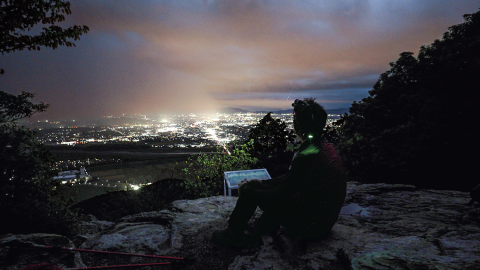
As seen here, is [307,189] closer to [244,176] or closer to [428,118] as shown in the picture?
[244,176]

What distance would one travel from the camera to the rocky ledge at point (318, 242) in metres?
2.37

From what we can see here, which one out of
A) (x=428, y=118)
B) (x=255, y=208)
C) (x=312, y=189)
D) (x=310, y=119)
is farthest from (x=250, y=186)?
(x=428, y=118)

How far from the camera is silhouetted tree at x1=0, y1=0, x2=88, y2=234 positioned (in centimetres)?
379

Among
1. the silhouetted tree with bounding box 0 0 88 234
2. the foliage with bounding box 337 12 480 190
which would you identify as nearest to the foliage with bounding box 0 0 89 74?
the silhouetted tree with bounding box 0 0 88 234

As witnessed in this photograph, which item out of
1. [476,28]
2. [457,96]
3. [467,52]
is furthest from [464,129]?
[476,28]

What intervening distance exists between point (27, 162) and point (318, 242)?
593 centimetres

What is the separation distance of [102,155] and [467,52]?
1234 inches

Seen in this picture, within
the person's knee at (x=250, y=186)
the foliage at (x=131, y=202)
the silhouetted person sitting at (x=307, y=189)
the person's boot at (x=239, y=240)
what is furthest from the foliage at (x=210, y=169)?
the silhouetted person sitting at (x=307, y=189)

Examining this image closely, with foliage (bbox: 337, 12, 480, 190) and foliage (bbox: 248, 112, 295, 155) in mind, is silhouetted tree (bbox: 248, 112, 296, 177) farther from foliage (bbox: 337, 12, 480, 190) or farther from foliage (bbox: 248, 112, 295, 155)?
foliage (bbox: 337, 12, 480, 190)

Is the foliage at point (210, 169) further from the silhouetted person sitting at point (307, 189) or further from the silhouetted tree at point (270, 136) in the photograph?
the silhouetted person sitting at point (307, 189)

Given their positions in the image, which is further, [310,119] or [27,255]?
[27,255]

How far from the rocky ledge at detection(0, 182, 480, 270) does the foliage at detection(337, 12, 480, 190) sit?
5.42 meters

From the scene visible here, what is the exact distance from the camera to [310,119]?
9.36 feet

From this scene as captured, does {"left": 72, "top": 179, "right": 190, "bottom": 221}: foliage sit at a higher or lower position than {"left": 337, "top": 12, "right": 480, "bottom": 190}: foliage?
lower
